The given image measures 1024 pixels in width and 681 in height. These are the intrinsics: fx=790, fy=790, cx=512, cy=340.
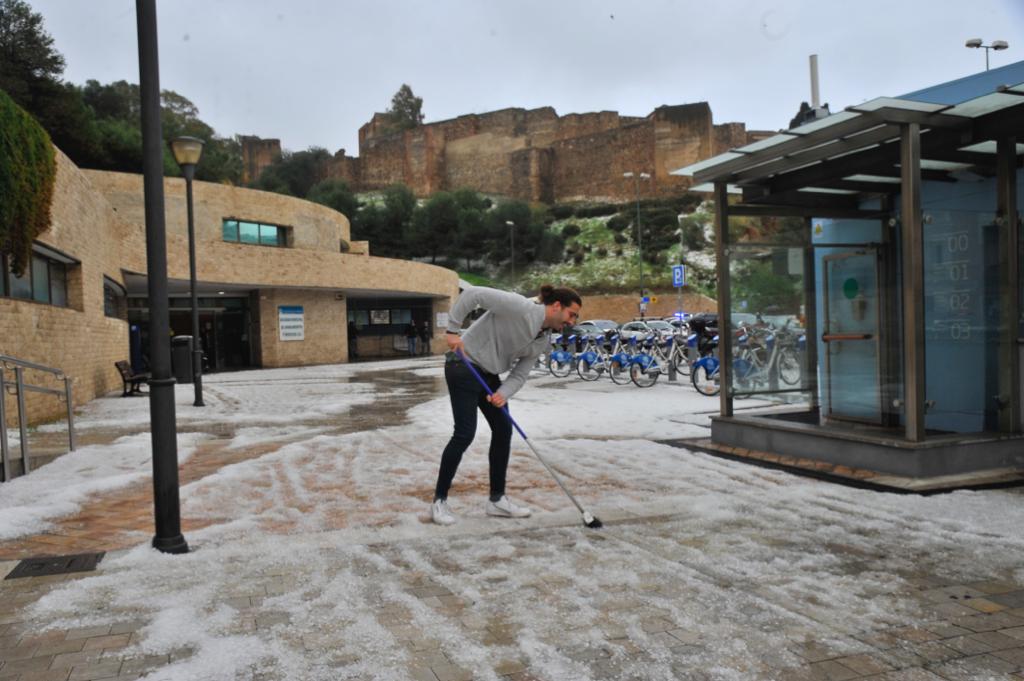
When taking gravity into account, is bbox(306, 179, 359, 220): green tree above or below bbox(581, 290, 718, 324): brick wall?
above

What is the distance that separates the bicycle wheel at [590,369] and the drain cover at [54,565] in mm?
13776

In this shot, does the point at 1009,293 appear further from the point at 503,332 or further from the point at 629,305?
the point at 629,305

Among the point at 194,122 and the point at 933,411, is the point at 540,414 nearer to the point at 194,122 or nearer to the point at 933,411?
the point at 933,411

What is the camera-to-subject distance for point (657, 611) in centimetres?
339

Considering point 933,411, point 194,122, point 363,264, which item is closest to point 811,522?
point 933,411

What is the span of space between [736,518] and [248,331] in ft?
93.6

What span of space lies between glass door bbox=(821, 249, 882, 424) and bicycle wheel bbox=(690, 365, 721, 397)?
536 centimetres

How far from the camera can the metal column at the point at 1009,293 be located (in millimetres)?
6184

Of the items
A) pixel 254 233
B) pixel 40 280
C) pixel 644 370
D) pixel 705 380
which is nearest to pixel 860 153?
pixel 705 380

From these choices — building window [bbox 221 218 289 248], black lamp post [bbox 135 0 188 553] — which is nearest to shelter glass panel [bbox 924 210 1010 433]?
black lamp post [bbox 135 0 188 553]

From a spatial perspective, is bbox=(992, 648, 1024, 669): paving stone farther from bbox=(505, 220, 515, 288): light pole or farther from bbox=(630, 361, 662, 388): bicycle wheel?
bbox=(505, 220, 515, 288): light pole

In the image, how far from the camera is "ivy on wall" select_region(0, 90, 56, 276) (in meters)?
10.4

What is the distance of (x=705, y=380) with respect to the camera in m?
13.5

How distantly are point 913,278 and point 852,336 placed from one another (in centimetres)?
181
